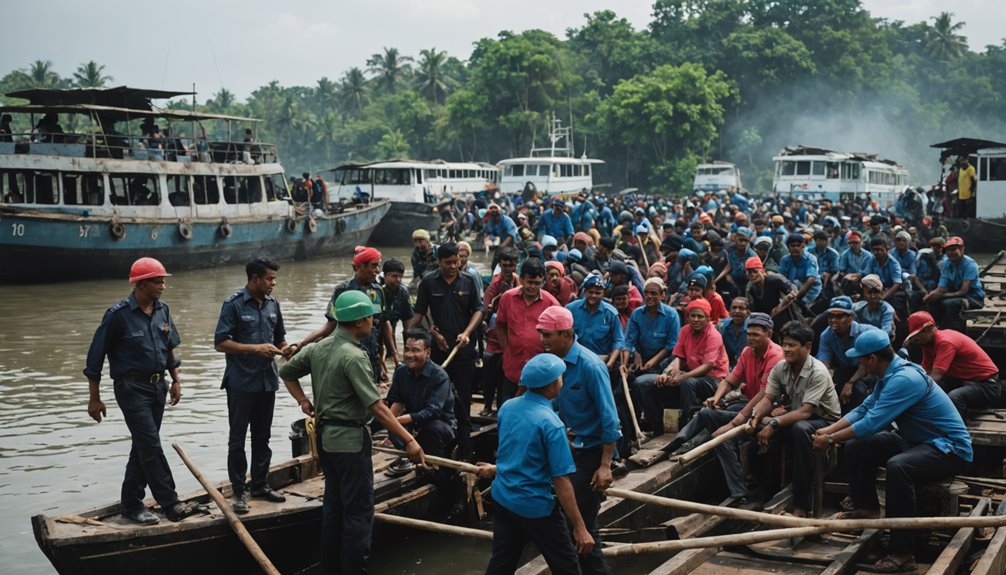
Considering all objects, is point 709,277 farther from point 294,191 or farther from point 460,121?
point 460,121

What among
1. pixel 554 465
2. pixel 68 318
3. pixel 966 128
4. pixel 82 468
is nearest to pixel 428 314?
pixel 82 468

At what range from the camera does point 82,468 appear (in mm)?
9484

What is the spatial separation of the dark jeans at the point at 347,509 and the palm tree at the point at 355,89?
83305 mm

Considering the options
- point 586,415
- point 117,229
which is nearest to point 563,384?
point 586,415

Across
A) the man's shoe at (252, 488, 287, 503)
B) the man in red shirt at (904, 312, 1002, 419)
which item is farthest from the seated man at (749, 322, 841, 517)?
the man's shoe at (252, 488, 287, 503)

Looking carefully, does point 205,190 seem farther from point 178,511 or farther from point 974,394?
point 974,394

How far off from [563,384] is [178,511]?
268 cm

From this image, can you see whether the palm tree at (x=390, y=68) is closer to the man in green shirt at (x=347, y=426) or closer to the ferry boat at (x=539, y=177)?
the ferry boat at (x=539, y=177)

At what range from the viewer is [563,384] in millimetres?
5547

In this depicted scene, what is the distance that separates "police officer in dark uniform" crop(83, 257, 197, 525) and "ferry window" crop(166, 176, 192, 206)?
18633mm

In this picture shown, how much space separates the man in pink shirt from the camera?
8.12 meters

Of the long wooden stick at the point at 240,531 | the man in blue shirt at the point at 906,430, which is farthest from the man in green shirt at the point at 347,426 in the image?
the man in blue shirt at the point at 906,430

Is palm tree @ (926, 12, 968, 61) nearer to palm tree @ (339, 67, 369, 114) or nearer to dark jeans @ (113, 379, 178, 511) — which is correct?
palm tree @ (339, 67, 369, 114)

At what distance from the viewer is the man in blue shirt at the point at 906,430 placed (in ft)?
19.6
